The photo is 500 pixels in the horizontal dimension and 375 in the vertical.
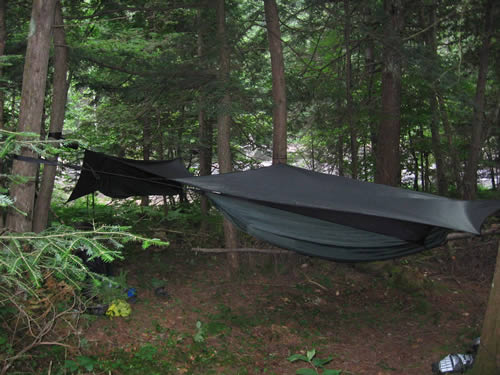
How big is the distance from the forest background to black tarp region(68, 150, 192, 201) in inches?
10.5

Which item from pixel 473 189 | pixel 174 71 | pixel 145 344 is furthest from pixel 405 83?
pixel 145 344

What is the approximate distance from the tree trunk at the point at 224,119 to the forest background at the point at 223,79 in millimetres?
15

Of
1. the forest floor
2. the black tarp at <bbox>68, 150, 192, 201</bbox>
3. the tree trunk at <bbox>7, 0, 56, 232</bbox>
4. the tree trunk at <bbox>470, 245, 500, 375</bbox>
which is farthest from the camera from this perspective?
the black tarp at <bbox>68, 150, 192, 201</bbox>

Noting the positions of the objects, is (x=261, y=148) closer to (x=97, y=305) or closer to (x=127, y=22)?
(x=127, y=22)

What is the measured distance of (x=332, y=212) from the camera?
9.43 ft

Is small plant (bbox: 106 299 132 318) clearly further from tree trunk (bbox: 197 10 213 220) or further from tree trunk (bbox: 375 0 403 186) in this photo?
tree trunk (bbox: 375 0 403 186)

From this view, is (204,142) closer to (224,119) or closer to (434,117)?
(224,119)

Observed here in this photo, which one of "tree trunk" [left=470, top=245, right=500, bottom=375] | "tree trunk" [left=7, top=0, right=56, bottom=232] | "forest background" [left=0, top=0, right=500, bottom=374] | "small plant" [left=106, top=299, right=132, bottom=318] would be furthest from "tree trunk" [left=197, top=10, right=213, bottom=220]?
"tree trunk" [left=470, top=245, right=500, bottom=375]

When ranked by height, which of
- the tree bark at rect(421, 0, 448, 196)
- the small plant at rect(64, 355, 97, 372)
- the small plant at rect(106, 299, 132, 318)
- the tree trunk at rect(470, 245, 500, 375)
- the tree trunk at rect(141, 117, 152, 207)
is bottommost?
the small plant at rect(64, 355, 97, 372)

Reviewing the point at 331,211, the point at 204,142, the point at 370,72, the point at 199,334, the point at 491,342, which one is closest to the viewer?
the point at 491,342

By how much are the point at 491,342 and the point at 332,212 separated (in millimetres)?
1191

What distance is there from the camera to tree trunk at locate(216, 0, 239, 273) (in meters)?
4.44

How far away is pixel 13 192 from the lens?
133 inches

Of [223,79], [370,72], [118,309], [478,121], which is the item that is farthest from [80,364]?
[478,121]
